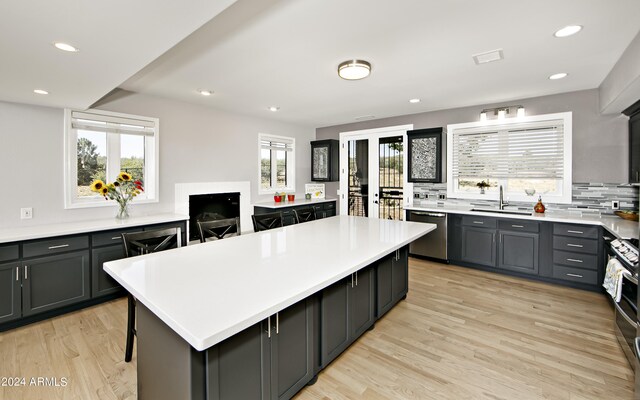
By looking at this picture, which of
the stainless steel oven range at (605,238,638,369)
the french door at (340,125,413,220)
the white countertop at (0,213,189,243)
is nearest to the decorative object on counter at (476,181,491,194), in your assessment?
the french door at (340,125,413,220)

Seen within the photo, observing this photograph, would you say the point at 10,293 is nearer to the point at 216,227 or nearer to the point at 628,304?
the point at 216,227

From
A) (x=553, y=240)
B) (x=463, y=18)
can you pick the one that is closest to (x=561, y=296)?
(x=553, y=240)

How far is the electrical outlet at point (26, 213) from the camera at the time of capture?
3164 mm

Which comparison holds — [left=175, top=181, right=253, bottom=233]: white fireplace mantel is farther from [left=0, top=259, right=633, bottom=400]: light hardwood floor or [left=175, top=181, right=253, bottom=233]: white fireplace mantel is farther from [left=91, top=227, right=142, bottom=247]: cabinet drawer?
[left=0, top=259, right=633, bottom=400]: light hardwood floor

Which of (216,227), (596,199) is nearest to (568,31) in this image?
(596,199)

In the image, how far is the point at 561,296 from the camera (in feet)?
11.5

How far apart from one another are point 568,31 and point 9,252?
507 cm

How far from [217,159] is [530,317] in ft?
15.1

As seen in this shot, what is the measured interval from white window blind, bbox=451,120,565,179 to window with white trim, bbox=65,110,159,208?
4703mm

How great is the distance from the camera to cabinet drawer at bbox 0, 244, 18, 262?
2652 millimetres

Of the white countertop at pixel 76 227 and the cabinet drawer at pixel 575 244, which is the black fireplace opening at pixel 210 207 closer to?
the white countertop at pixel 76 227

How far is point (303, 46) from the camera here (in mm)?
2566

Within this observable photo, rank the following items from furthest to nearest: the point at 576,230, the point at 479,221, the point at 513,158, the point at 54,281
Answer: the point at 513,158
the point at 479,221
the point at 576,230
the point at 54,281

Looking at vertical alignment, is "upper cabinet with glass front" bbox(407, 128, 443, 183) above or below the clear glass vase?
above
